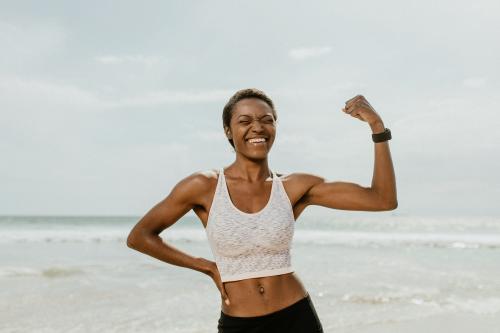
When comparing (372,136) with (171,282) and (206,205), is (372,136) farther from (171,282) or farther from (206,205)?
(171,282)

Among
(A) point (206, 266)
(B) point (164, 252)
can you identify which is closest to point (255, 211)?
(A) point (206, 266)

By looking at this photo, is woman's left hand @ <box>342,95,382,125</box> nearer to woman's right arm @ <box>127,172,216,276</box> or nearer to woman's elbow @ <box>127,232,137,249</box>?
woman's right arm @ <box>127,172,216,276</box>

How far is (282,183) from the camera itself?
3.09 metres

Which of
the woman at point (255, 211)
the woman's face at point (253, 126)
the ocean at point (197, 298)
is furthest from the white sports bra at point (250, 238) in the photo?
the ocean at point (197, 298)

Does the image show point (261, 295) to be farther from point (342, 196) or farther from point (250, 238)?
point (342, 196)

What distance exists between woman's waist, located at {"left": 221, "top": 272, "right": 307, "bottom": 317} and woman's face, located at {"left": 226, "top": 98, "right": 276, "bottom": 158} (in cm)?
64

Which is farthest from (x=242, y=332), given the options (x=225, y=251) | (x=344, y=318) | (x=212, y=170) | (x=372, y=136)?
(x=344, y=318)

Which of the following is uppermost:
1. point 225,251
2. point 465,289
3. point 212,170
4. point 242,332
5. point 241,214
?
point 212,170

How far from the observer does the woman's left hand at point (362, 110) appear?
9.78 ft

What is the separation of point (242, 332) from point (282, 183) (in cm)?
79

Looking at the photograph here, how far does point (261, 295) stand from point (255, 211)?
421 mm

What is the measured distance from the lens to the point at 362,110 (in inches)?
118

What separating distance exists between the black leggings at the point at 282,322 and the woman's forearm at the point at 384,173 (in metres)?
0.68

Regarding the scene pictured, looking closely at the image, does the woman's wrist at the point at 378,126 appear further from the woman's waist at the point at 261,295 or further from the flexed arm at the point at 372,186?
the woman's waist at the point at 261,295
